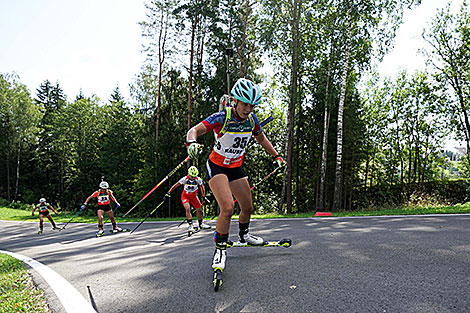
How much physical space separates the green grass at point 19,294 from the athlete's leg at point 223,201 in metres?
2.13

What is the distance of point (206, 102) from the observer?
79.7ft

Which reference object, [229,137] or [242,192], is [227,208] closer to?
[242,192]

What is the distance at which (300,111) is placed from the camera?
2798 centimetres

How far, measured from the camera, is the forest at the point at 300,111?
18.5 m

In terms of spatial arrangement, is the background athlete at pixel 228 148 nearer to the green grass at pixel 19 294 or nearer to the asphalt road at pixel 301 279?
the asphalt road at pixel 301 279

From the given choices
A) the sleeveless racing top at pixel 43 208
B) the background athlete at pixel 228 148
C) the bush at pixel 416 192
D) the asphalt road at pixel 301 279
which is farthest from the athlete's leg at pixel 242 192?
the bush at pixel 416 192

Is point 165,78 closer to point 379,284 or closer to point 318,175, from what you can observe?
point 318,175

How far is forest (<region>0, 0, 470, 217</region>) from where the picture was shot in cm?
1845

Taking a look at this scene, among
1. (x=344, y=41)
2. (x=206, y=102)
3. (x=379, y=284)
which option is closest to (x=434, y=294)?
(x=379, y=284)

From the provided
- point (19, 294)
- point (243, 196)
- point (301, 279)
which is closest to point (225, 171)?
point (243, 196)

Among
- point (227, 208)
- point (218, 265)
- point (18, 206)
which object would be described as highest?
point (227, 208)

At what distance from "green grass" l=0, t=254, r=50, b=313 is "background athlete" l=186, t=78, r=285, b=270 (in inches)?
84.6

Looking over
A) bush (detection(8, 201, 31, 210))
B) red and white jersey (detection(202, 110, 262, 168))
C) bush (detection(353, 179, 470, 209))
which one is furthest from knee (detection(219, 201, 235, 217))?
bush (detection(8, 201, 31, 210))

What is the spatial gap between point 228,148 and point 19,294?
3344 millimetres
